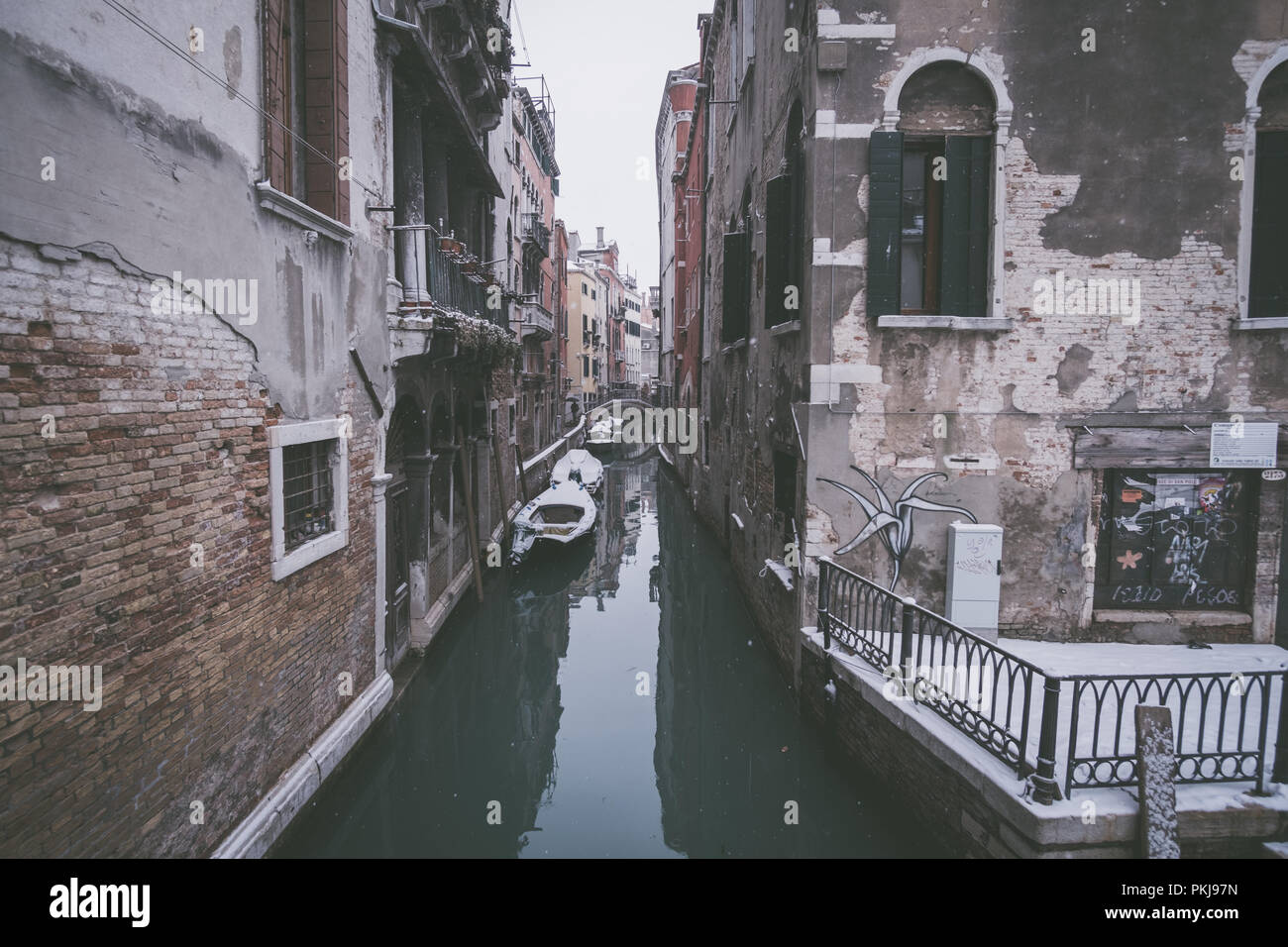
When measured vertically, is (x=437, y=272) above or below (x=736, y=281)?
below

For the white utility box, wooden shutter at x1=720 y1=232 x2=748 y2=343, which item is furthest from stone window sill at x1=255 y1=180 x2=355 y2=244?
the white utility box

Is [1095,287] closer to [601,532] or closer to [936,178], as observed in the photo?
[936,178]

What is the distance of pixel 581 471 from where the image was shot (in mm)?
19953

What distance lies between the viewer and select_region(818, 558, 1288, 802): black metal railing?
398cm

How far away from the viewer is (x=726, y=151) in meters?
13.1

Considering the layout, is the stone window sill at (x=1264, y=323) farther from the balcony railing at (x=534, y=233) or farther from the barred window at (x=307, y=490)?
the balcony railing at (x=534, y=233)

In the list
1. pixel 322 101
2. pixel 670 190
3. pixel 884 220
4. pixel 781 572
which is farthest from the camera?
pixel 670 190

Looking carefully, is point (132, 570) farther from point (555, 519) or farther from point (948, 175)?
point (555, 519)

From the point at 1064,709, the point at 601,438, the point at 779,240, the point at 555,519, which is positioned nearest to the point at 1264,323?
the point at 1064,709

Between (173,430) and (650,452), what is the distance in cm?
3312

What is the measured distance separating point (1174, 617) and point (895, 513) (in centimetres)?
274

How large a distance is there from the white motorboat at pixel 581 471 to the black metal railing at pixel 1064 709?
1283 cm

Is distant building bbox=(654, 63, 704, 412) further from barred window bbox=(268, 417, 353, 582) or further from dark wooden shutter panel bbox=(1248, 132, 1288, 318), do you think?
barred window bbox=(268, 417, 353, 582)

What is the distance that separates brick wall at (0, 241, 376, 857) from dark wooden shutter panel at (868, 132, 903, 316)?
5037 millimetres
